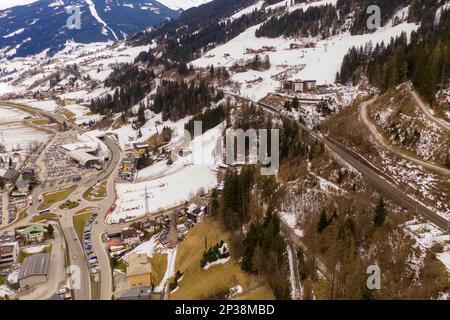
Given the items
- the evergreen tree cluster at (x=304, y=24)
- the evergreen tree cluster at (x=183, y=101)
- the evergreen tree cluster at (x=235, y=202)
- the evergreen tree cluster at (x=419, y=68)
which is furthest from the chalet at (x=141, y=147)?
the evergreen tree cluster at (x=304, y=24)

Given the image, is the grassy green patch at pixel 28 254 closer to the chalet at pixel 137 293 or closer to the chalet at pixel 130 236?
the chalet at pixel 130 236

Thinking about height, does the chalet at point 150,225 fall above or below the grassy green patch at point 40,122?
above

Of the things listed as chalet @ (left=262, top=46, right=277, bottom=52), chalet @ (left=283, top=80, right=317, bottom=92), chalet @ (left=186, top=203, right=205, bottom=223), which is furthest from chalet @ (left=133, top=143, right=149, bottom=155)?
chalet @ (left=262, top=46, right=277, bottom=52)

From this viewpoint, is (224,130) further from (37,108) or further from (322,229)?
(37,108)

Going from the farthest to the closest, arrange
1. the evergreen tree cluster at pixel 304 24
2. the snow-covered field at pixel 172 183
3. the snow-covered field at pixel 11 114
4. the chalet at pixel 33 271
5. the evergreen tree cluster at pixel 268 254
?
the evergreen tree cluster at pixel 304 24 → the snow-covered field at pixel 11 114 → the snow-covered field at pixel 172 183 → the chalet at pixel 33 271 → the evergreen tree cluster at pixel 268 254

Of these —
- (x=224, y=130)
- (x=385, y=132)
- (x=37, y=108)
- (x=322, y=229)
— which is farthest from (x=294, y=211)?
(x=37, y=108)

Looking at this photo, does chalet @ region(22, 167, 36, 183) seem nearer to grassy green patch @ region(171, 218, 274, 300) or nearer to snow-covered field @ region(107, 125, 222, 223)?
snow-covered field @ region(107, 125, 222, 223)
